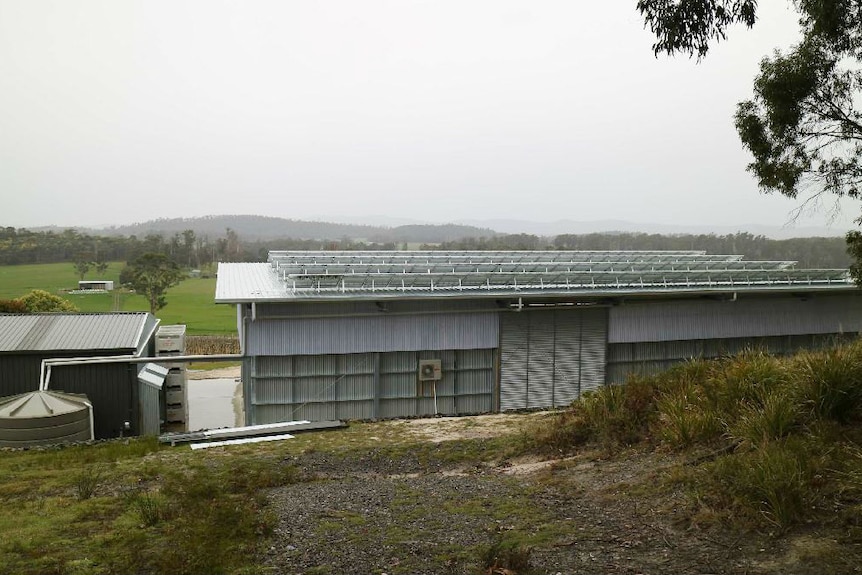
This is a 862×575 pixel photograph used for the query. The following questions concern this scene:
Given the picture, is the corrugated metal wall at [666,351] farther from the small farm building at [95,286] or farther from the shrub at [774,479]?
the small farm building at [95,286]

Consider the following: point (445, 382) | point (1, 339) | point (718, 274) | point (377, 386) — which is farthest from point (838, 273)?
point (1, 339)

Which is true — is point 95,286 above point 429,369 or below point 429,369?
below

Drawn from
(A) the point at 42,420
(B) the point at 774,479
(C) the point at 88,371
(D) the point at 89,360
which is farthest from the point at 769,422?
(C) the point at 88,371

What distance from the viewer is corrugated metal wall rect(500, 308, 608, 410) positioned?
19547 millimetres

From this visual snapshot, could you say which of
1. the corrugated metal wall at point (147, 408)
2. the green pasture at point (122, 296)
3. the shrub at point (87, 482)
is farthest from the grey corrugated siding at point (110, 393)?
the green pasture at point (122, 296)

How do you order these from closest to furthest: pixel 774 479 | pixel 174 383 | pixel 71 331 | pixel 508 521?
pixel 774 479 < pixel 508 521 < pixel 71 331 < pixel 174 383

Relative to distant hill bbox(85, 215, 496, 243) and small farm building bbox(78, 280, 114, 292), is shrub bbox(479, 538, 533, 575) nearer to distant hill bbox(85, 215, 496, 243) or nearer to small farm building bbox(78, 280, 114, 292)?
small farm building bbox(78, 280, 114, 292)

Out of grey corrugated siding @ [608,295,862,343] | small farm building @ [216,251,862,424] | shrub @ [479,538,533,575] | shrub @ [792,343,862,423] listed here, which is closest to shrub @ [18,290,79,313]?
small farm building @ [216,251,862,424]

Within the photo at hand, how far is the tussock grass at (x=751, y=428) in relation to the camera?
591 centimetres

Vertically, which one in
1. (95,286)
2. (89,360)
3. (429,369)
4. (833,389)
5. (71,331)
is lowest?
(95,286)

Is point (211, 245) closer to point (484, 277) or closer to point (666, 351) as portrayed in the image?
point (484, 277)

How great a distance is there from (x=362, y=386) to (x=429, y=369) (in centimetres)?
195

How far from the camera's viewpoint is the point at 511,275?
19.5 metres

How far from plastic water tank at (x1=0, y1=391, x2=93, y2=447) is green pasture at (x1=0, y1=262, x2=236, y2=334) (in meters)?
24.4
